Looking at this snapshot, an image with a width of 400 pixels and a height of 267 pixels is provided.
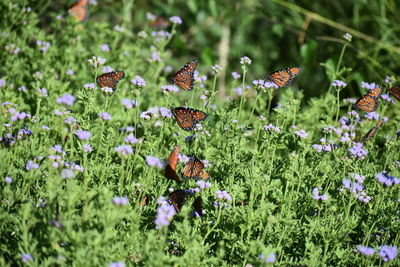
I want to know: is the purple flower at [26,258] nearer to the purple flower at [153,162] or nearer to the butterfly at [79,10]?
the purple flower at [153,162]

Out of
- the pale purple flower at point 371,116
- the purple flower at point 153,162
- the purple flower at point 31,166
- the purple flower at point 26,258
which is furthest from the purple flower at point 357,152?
the purple flower at point 26,258

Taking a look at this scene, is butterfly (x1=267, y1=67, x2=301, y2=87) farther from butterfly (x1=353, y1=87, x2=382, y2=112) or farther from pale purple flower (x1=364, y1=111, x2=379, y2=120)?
pale purple flower (x1=364, y1=111, x2=379, y2=120)

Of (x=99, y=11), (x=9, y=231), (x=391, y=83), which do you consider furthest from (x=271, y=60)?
(x=9, y=231)

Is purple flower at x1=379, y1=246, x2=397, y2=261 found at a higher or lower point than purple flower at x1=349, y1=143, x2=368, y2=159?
lower

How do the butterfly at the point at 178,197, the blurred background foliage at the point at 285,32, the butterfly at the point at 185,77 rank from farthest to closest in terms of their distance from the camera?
the blurred background foliage at the point at 285,32 < the butterfly at the point at 185,77 < the butterfly at the point at 178,197

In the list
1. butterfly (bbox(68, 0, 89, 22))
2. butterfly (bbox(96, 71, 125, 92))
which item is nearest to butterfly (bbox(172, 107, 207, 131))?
butterfly (bbox(96, 71, 125, 92))

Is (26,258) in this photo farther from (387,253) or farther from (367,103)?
(367,103)

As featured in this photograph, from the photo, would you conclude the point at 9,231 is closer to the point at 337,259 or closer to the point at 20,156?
the point at 20,156
